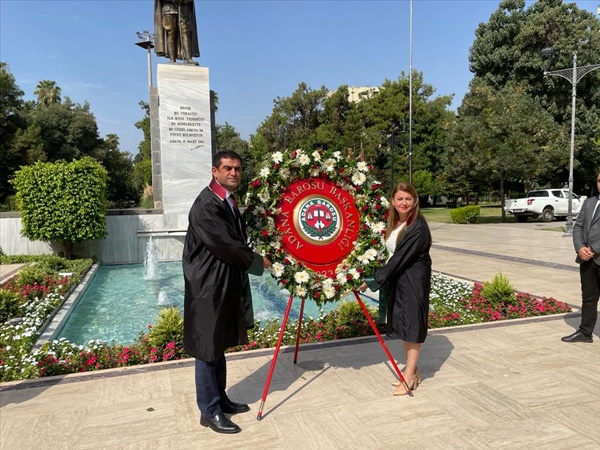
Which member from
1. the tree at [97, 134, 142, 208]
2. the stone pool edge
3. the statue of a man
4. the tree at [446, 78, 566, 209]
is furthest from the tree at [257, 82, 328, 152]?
the stone pool edge

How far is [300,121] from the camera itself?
51000mm

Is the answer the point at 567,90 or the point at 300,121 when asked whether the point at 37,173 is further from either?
the point at 300,121

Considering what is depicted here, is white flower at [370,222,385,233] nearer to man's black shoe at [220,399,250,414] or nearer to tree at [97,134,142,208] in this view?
man's black shoe at [220,399,250,414]

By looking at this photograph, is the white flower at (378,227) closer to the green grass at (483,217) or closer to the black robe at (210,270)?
the black robe at (210,270)

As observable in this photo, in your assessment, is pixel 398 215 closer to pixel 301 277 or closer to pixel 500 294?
pixel 301 277

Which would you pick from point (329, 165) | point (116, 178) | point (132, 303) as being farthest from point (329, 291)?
point (116, 178)

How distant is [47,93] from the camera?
172 ft

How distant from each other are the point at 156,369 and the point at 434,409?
8.89 ft

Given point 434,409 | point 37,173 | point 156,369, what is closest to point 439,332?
point 434,409

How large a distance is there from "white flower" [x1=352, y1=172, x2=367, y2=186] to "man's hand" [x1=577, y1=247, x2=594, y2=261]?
294 centimetres

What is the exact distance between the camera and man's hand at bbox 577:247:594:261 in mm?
4879

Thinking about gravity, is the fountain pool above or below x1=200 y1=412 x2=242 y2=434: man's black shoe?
below

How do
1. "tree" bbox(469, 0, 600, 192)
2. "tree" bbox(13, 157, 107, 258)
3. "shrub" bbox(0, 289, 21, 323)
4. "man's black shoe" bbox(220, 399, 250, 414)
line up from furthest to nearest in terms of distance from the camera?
"tree" bbox(469, 0, 600, 192) → "tree" bbox(13, 157, 107, 258) → "shrub" bbox(0, 289, 21, 323) → "man's black shoe" bbox(220, 399, 250, 414)

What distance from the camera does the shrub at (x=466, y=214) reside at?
25.8 metres
